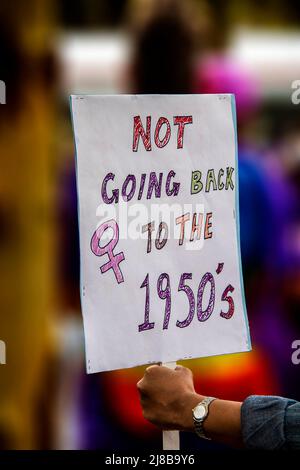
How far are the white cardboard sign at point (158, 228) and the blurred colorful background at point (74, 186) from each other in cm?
65

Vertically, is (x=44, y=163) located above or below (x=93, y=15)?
below

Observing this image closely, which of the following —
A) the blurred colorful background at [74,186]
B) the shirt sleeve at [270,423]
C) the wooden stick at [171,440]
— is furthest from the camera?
the blurred colorful background at [74,186]

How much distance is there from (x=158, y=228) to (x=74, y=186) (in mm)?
767

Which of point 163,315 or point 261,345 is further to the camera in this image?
point 261,345

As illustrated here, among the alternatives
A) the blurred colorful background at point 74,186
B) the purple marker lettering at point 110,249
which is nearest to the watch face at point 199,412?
the purple marker lettering at point 110,249

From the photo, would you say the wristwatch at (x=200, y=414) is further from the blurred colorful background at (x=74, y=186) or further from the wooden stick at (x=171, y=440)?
the blurred colorful background at (x=74, y=186)

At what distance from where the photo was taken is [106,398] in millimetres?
2250

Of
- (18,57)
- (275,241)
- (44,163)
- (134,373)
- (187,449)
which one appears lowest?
(187,449)

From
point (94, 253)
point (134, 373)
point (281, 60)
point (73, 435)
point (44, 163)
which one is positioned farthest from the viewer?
point (281, 60)

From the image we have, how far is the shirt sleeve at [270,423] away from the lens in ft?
4.46

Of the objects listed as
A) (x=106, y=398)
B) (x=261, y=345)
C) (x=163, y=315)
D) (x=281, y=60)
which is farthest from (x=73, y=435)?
(x=281, y=60)

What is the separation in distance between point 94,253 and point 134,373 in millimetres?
805

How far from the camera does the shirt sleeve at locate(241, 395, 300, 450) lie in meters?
1.36

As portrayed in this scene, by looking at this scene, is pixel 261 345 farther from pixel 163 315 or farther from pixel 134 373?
pixel 163 315
